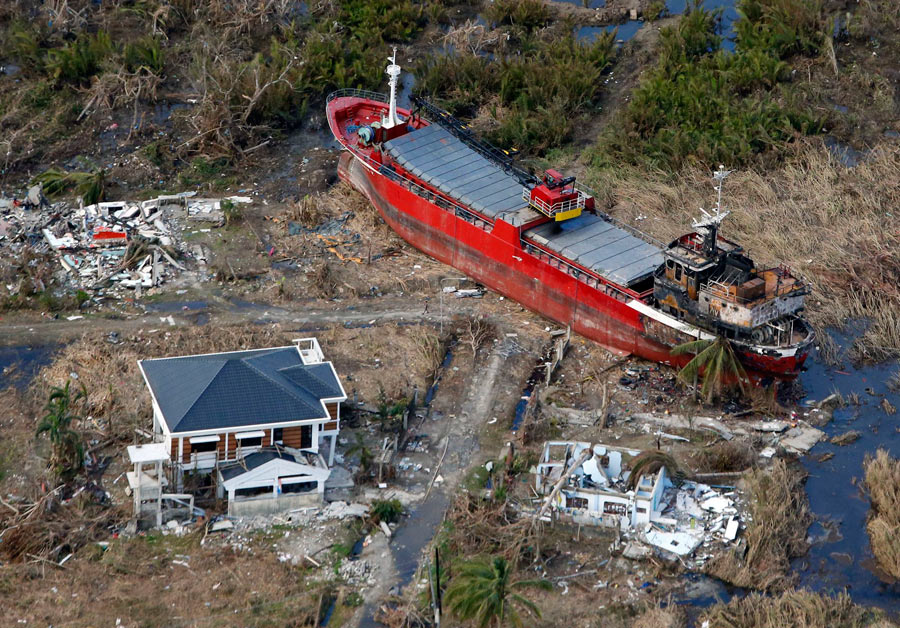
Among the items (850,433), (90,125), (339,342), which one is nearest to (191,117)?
(90,125)

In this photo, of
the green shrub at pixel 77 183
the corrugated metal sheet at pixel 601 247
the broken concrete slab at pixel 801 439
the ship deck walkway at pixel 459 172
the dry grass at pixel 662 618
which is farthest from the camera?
the green shrub at pixel 77 183

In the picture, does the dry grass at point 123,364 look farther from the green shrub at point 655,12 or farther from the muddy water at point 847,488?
the green shrub at point 655,12

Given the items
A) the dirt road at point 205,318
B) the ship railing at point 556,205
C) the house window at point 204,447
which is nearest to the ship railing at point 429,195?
the ship railing at point 556,205

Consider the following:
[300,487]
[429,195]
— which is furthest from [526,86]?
[300,487]

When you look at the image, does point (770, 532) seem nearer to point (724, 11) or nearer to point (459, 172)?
point (459, 172)

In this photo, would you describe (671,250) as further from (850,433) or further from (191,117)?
(191,117)

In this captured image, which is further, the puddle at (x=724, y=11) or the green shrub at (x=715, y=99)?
the puddle at (x=724, y=11)
